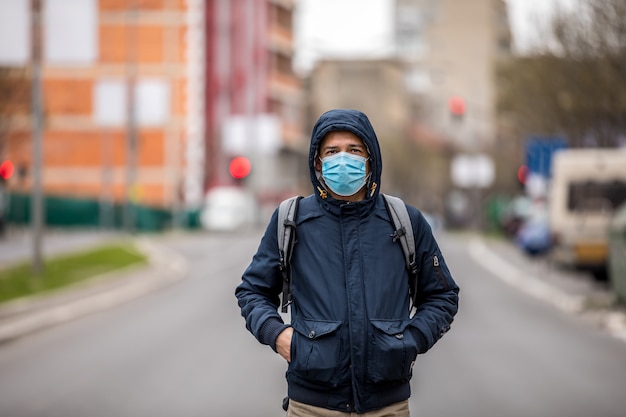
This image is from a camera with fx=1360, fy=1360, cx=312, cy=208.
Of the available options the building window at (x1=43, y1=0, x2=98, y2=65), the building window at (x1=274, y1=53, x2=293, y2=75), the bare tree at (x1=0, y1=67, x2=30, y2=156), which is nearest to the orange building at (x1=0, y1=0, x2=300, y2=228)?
the building window at (x1=274, y1=53, x2=293, y2=75)

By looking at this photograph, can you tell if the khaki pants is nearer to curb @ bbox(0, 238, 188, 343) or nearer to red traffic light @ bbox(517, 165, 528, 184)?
curb @ bbox(0, 238, 188, 343)

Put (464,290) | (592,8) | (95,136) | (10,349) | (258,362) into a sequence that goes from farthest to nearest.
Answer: (95,136) → (592,8) → (464,290) → (10,349) → (258,362)

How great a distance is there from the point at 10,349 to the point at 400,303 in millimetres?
12124

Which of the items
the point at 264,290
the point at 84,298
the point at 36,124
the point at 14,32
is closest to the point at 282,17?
the point at 36,124

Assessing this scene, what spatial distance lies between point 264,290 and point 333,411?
0.52m

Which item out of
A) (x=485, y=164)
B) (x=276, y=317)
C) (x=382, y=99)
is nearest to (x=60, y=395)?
(x=276, y=317)

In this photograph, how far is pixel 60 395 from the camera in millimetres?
11688

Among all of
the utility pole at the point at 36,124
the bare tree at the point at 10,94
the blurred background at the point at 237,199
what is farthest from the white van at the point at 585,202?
the bare tree at the point at 10,94

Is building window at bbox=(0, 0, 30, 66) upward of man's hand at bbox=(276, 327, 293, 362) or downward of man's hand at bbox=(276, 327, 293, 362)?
upward

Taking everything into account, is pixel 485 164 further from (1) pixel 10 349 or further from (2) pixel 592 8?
(1) pixel 10 349

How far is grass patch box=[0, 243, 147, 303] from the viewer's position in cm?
2369

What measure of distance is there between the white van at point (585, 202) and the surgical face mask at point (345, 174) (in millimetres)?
19996

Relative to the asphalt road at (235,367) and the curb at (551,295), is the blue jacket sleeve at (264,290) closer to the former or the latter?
the asphalt road at (235,367)

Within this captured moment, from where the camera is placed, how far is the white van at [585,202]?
80.0 ft
